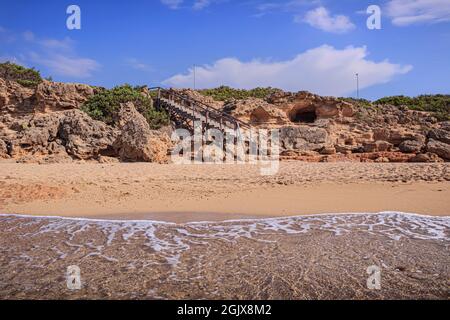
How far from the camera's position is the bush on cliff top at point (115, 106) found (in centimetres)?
1583

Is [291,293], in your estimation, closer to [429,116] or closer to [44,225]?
[44,225]

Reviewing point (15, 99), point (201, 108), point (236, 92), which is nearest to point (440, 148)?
point (201, 108)

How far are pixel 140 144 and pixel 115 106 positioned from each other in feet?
17.1

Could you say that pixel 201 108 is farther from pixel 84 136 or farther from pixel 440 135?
pixel 440 135

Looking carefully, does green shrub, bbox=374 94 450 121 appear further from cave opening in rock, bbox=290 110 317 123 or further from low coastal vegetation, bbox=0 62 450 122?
cave opening in rock, bbox=290 110 317 123

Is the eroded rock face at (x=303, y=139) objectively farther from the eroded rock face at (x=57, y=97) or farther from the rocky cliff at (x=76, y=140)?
the eroded rock face at (x=57, y=97)

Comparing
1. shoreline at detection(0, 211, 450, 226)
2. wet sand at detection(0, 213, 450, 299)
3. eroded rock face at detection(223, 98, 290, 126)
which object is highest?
eroded rock face at detection(223, 98, 290, 126)

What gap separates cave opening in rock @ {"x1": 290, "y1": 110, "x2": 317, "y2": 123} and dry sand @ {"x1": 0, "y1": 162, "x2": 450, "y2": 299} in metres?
11.3

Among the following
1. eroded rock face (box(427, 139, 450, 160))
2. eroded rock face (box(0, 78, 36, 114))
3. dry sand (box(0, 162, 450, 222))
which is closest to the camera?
dry sand (box(0, 162, 450, 222))

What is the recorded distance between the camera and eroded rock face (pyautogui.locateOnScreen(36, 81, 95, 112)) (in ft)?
53.5

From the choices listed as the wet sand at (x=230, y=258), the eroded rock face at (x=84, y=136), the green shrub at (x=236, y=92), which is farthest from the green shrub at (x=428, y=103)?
the wet sand at (x=230, y=258)

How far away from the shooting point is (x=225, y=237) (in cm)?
433

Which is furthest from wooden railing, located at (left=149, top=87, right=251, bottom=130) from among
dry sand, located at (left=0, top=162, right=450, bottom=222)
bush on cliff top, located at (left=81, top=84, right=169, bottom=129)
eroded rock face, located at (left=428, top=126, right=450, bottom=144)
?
eroded rock face, located at (left=428, top=126, right=450, bottom=144)
